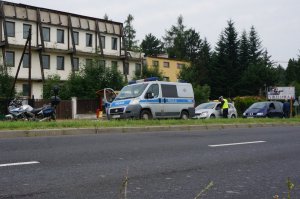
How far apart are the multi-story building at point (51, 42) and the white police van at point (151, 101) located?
2278cm

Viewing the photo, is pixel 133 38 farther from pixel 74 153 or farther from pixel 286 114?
pixel 74 153

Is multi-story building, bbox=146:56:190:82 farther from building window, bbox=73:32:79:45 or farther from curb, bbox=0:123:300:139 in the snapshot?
curb, bbox=0:123:300:139

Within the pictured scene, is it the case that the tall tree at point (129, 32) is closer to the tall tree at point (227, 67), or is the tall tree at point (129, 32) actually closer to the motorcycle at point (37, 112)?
the tall tree at point (227, 67)

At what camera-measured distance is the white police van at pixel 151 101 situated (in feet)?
62.4

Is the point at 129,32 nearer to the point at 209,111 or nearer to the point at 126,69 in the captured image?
the point at 126,69

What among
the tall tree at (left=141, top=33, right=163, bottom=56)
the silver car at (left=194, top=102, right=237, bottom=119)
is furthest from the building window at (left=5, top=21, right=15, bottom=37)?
the tall tree at (left=141, top=33, right=163, bottom=56)

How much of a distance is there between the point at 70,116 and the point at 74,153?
1026 inches

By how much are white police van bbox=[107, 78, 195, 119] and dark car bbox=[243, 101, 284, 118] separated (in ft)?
26.6

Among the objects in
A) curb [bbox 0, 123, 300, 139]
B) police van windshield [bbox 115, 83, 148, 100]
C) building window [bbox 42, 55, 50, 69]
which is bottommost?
curb [bbox 0, 123, 300, 139]

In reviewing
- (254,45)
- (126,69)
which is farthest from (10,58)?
(254,45)

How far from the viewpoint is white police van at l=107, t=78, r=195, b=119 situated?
19031mm

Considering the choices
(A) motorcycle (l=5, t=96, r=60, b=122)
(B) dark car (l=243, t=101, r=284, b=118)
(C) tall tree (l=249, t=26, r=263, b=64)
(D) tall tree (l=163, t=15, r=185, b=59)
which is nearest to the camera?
(A) motorcycle (l=5, t=96, r=60, b=122)

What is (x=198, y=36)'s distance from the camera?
293ft

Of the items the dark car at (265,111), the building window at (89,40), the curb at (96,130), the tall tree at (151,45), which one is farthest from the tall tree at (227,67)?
the curb at (96,130)
